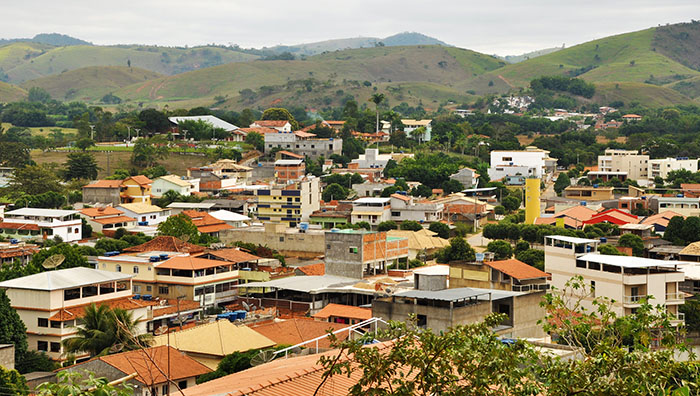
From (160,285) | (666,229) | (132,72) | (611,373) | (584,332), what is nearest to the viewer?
(611,373)

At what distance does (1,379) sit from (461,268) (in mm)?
15816

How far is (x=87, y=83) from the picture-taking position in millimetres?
182500

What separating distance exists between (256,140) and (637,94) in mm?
78662

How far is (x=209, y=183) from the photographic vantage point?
6225 cm

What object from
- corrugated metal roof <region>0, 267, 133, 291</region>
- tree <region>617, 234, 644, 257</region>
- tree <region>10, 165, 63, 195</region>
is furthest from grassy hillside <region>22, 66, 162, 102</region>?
corrugated metal roof <region>0, 267, 133, 291</region>

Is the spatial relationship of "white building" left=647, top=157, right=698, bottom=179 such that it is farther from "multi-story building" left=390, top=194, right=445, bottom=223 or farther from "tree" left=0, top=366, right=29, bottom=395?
"tree" left=0, top=366, right=29, bottom=395

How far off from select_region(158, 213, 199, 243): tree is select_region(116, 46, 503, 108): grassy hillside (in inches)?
3978

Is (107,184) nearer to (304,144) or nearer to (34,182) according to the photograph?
(34,182)

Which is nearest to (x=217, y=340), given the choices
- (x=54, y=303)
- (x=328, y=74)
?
(x=54, y=303)

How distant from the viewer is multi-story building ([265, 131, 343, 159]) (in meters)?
75.0

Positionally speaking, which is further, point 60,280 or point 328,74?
point 328,74

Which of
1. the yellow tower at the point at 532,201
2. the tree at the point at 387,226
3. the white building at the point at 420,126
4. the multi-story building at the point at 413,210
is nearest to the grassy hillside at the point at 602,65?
the white building at the point at 420,126

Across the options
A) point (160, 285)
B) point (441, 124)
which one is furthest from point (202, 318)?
point (441, 124)

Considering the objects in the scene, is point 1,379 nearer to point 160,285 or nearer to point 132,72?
point 160,285
